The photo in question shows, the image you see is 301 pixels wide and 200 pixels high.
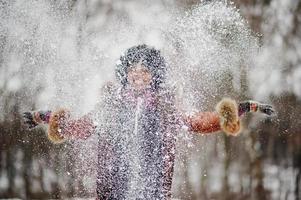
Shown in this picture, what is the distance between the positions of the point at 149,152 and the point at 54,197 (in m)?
5.25

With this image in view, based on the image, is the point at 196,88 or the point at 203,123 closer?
the point at 203,123

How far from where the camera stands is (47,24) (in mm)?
7699

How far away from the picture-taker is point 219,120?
11.2 ft

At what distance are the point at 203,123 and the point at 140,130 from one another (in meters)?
0.42

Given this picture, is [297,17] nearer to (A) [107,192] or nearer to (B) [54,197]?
(B) [54,197]

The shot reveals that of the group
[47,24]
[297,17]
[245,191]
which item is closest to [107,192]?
[47,24]

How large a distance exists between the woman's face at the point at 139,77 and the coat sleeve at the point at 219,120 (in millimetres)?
351

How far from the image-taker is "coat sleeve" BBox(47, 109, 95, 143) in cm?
348

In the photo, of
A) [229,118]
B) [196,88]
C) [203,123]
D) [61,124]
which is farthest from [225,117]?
[196,88]

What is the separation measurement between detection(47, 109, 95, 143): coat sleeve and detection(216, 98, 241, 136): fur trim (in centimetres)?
85

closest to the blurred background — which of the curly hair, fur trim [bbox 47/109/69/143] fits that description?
the curly hair

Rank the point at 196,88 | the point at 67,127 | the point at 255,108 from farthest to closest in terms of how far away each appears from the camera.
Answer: the point at 196,88 → the point at 67,127 → the point at 255,108

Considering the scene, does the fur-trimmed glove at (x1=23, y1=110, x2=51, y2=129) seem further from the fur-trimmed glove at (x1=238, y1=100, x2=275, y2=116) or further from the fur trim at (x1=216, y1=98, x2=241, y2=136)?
the fur-trimmed glove at (x1=238, y1=100, x2=275, y2=116)

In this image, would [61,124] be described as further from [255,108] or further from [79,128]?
[255,108]
